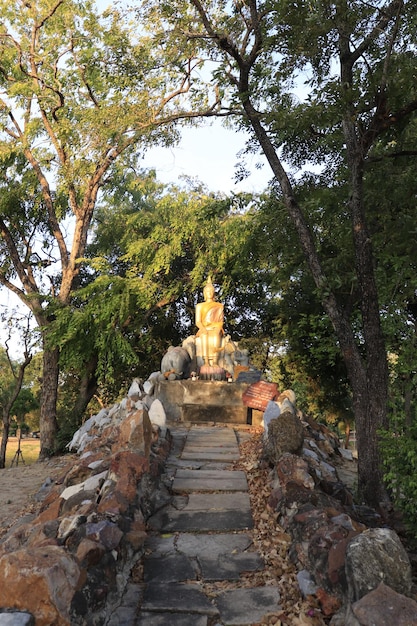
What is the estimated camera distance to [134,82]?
380 inches

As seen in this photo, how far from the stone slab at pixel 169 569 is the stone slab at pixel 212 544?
0.12m

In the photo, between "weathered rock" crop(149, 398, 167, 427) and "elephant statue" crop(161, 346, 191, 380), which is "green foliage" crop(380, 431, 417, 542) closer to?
"weathered rock" crop(149, 398, 167, 427)

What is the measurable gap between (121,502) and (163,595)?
84 cm

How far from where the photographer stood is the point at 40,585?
94.3 inches

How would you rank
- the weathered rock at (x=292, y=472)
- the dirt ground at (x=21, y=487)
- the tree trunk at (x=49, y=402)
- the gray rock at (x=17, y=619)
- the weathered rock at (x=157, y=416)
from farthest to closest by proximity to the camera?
the tree trunk at (x=49, y=402)
the dirt ground at (x=21, y=487)
the weathered rock at (x=157, y=416)
the weathered rock at (x=292, y=472)
the gray rock at (x=17, y=619)

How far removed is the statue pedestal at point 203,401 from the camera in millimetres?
8930

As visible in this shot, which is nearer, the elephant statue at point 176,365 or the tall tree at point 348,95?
the tall tree at point 348,95

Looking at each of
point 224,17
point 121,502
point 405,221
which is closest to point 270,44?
point 224,17

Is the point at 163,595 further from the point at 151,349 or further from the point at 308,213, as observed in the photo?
the point at 151,349

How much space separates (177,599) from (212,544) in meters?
0.79

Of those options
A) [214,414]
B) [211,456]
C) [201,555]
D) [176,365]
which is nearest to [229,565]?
[201,555]

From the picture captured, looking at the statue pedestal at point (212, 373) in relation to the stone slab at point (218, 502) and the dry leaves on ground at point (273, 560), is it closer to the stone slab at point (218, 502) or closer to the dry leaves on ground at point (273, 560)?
the dry leaves on ground at point (273, 560)

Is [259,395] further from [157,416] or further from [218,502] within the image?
[218,502]

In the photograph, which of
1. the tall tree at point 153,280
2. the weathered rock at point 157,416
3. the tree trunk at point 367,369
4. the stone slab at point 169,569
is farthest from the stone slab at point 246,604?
the tall tree at point 153,280
